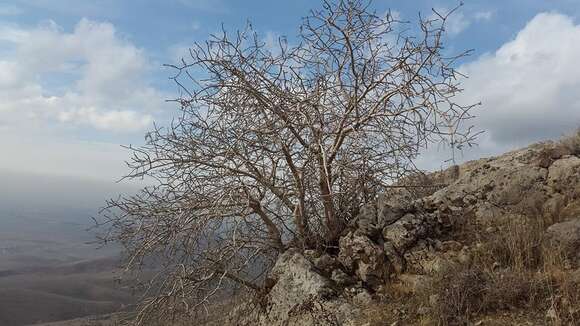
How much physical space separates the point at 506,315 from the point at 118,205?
5.67 m

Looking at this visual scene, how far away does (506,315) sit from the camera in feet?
17.1

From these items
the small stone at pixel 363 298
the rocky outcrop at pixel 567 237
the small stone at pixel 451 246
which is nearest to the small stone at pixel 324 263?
the small stone at pixel 363 298

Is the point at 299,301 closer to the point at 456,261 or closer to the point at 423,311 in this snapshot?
the point at 423,311

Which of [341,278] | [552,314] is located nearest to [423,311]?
[552,314]

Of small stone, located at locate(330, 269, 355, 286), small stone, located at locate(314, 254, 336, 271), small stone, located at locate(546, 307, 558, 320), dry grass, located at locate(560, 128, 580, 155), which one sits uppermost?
dry grass, located at locate(560, 128, 580, 155)

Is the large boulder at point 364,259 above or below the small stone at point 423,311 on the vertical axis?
above

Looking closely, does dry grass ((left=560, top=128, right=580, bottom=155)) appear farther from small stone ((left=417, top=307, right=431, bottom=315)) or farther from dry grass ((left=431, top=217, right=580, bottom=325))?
small stone ((left=417, top=307, right=431, bottom=315))

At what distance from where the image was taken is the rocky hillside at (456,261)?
5.36 m

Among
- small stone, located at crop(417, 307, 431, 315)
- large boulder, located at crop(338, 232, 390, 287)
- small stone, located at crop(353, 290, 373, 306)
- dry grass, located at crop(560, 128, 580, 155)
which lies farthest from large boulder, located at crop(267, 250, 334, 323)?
dry grass, located at crop(560, 128, 580, 155)

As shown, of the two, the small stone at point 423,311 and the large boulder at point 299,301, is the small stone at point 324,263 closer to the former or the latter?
the large boulder at point 299,301

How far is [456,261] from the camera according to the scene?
6453 mm

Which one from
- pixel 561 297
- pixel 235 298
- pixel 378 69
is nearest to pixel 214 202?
pixel 235 298

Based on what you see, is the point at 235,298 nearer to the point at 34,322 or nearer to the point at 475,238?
the point at 475,238

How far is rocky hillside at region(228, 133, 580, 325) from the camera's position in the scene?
536cm
